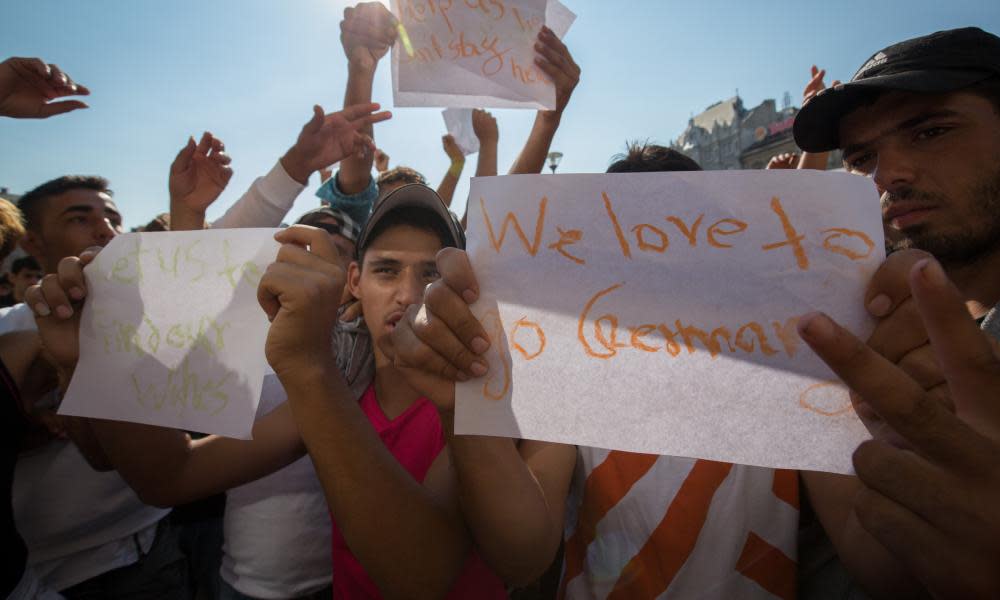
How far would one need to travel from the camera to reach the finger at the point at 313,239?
3.26 ft

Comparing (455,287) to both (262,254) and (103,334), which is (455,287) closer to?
(262,254)

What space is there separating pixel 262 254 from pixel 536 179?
27.4 inches

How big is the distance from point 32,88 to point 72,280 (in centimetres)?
105

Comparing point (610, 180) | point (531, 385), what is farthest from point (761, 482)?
point (610, 180)

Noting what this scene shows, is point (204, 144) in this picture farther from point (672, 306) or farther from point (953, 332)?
point (953, 332)

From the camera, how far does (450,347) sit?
836 mm

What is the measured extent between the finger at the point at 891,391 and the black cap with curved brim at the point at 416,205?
1.22 meters

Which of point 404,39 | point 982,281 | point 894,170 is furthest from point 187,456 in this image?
point 982,281

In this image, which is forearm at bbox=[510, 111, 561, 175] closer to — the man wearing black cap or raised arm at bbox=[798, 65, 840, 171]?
raised arm at bbox=[798, 65, 840, 171]

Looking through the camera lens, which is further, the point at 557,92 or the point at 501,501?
A: the point at 557,92

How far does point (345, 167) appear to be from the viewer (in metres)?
2.41

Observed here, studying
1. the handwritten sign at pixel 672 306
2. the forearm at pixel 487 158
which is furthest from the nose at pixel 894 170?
the forearm at pixel 487 158

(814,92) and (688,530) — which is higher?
(814,92)

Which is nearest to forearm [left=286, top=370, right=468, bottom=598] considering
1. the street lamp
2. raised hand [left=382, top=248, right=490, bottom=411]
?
raised hand [left=382, top=248, right=490, bottom=411]
